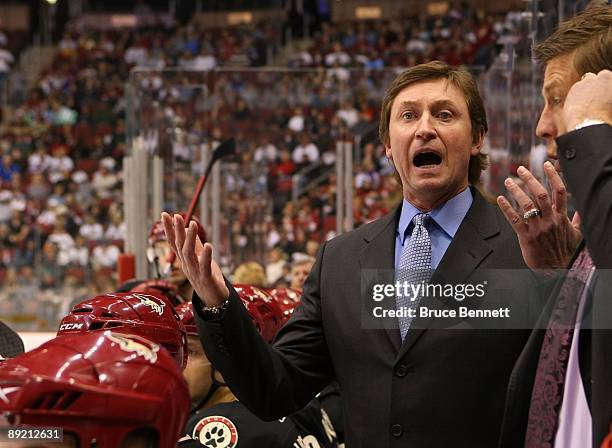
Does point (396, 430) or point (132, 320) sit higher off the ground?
point (132, 320)

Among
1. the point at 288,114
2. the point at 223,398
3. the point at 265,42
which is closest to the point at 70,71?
the point at 265,42

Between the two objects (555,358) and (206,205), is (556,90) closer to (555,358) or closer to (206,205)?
(555,358)

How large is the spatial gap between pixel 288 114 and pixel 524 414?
5.47 metres

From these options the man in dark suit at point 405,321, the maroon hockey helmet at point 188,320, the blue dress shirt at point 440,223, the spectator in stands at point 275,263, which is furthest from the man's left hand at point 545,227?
the spectator in stands at point 275,263

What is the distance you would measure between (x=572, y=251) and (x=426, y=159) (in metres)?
0.46

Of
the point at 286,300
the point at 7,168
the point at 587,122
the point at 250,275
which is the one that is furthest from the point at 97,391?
the point at 7,168

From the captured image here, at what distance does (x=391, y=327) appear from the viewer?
6.96 ft

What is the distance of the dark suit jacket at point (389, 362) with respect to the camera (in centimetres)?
204

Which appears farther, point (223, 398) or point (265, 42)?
point (265, 42)

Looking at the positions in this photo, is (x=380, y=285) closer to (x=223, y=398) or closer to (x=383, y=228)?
(x=383, y=228)

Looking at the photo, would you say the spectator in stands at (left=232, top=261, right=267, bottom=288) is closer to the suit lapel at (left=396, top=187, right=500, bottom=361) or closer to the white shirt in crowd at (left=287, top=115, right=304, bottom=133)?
the white shirt in crowd at (left=287, top=115, right=304, bottom=133)

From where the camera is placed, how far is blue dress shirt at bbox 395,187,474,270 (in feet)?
7.29

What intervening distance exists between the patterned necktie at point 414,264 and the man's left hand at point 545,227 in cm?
32

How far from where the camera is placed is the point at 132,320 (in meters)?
2.19
